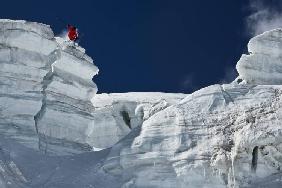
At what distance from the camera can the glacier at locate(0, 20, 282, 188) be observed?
91.6 feet

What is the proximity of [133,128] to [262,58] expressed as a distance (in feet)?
24.7

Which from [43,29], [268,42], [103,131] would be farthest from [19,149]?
[103,131]

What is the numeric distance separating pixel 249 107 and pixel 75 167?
8502mm

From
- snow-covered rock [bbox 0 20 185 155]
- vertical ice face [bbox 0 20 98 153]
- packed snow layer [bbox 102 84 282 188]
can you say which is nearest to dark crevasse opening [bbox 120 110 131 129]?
snow-covered rock [bbox 0 20 185 155]

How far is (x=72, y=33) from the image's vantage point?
38.2m

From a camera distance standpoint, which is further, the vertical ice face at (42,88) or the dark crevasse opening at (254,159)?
the vertical ice face at (42,88)

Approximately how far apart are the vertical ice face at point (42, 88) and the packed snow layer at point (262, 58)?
902 centimetres

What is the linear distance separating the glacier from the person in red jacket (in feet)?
1.49

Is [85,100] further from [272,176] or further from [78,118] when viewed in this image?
[272,176]

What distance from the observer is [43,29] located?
3659 cm

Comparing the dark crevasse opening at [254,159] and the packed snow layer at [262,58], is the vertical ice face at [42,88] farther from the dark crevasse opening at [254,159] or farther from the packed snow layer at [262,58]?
the dark crevasse opening at [254,159]

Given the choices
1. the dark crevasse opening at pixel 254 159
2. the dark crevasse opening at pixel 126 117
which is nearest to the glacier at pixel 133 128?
the dark crevasse opening at pixel 254 159

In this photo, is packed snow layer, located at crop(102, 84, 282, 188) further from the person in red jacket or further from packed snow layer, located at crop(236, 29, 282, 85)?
the person in red jacket

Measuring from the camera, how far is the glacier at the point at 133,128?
91.6 feet
